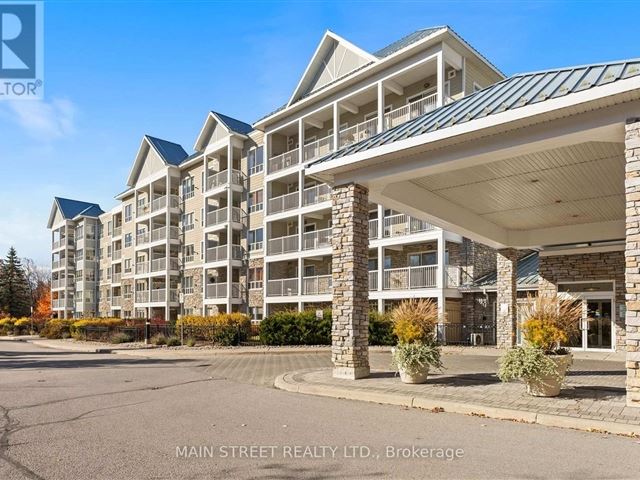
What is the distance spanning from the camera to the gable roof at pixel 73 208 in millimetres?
69500

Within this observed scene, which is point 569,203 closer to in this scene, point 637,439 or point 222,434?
point 637,439

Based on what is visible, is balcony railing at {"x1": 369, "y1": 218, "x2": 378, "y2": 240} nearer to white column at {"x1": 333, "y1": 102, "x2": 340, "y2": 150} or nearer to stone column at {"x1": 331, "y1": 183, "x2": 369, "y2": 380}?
white column at {"x1": 333, "y1": 102, "x2": 340, "y2": 150}

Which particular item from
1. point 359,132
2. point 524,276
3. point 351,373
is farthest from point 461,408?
point 359,132

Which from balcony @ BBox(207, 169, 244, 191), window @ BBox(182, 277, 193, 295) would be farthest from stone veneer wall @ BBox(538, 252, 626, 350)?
window @ BBox(182, 277, 193, 295)

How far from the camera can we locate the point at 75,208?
72938 mm

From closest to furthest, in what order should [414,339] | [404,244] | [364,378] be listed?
[414,339], [364,378], [404,244]

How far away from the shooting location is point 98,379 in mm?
13508

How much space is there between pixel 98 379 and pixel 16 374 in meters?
3.45

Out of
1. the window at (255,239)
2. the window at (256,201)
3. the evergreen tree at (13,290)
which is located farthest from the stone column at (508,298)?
the evergreen tree at (13,290)

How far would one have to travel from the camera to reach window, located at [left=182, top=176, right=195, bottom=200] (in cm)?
4536

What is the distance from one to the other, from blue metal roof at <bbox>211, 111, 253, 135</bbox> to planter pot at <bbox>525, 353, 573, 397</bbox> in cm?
3348

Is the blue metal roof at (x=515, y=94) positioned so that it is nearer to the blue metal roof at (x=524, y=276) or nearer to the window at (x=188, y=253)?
the blue metal roof at (x=524, y=276)

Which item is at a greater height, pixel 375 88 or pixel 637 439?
pixel 375 88

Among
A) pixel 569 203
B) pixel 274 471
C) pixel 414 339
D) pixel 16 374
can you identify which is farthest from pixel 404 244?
pixel 274 471
